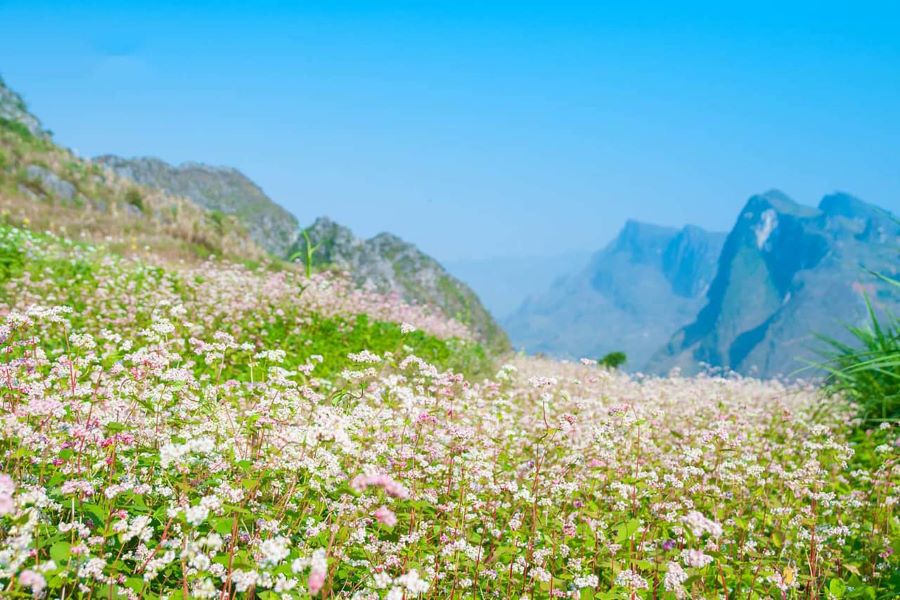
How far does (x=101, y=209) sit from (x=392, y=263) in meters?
21.6

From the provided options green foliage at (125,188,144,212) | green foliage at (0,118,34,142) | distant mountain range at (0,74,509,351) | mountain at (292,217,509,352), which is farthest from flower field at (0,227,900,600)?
green foliage at (0,118,34,142)

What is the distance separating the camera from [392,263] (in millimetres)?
46469

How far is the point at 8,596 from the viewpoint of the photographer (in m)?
2.74

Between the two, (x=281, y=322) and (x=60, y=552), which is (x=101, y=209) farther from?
(x=60, y=552)

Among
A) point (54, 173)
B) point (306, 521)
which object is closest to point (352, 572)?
point (306, 521)

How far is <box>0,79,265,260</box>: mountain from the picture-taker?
79.4 ft

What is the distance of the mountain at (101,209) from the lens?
24.2 meters

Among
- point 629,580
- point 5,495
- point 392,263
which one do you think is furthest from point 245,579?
point 392,263

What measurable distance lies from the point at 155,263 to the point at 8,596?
17.9m

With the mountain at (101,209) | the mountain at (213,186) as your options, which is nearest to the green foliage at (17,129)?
the mountain at (101,209)

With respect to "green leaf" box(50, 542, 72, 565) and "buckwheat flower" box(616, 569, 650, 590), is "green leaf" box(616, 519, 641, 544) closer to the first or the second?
"buckwheat flower" box(616, 569, 650, 590)

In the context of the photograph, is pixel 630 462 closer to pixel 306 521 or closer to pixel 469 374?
pixel 306 521

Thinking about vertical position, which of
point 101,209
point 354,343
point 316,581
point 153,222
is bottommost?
point 316,581

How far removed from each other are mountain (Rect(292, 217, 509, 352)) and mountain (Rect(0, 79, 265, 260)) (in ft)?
40.1
